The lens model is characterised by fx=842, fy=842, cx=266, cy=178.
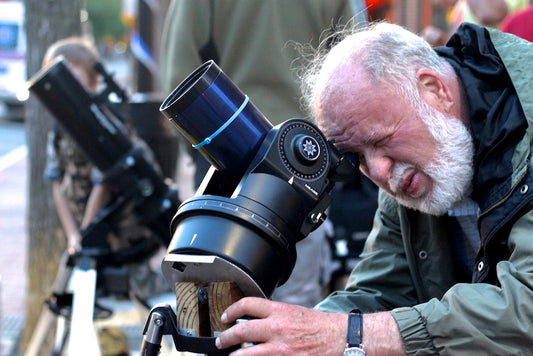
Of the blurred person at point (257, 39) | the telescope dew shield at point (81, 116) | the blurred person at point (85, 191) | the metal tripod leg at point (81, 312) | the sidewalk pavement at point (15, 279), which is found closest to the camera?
the metal tripod leg at point (81, 312)

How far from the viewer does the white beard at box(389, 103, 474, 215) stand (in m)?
2.00

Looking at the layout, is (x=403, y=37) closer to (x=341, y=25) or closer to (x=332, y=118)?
(x=332, y=118)

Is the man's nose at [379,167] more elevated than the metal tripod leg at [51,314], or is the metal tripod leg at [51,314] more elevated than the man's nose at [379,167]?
the man's nose at [379,167]

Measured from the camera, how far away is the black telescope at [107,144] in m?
3.53

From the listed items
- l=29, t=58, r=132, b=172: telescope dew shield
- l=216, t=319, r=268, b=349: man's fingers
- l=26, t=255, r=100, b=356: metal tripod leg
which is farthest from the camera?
l=29, t=58, r=132, b=172: telescope dew shield

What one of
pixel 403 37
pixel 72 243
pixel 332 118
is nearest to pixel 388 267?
pixel 332 118

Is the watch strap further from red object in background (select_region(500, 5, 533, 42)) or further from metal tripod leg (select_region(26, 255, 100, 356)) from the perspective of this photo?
red object in background (select_region(500, 5, 533, 42))

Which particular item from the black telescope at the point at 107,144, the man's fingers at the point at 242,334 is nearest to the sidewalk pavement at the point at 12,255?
the black telescope at the point at 107,144

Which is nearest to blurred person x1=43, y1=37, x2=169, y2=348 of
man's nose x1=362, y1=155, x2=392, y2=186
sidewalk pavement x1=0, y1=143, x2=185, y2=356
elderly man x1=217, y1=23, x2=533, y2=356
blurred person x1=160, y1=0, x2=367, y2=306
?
sidewalk pavement x1=0, y1=143, x2=185, y2=356

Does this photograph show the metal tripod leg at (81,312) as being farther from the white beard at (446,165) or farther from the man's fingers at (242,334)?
the white beard at (446,165)

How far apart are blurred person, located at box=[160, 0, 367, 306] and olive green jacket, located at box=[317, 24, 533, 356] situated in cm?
110

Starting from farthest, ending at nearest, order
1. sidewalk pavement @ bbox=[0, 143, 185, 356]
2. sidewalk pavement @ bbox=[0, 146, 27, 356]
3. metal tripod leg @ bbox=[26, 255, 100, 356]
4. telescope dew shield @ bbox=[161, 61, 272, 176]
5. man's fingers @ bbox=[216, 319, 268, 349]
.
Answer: sidewalk pavement @ bbox=[0, 146, 27, 356], sidewalk pavement @ bbox=[0, 143, 185, 356], metal tripod leg @ bbox=[26, 255, 100, 356], telescope dew shield @ bbox=[161, 61, 272, 176], man's fingers @ bbox=[216, 319, 268, 349]

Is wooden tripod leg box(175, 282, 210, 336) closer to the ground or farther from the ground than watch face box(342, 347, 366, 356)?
farther from the ground

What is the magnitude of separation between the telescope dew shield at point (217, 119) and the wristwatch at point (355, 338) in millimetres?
390
